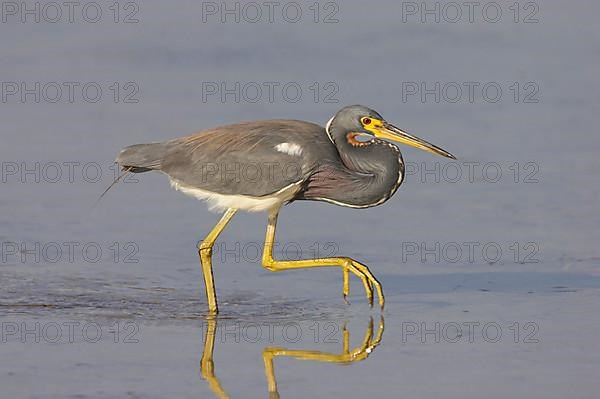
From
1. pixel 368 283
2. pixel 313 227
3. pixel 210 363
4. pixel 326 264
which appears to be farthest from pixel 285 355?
pixel 313 227

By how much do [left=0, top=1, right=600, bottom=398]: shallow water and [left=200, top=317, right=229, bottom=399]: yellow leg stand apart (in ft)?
0.10

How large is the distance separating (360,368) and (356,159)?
2368 millimetres

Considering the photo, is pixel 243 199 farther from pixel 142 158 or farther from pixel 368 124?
pixel 368 124

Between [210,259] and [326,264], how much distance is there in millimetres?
798

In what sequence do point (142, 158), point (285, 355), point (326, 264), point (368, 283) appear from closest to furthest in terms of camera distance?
point (285, 355) → point (368, 283) → point (326, 264) → point (142, 158)

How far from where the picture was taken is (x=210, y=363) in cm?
732

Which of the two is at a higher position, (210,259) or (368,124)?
(368,124)

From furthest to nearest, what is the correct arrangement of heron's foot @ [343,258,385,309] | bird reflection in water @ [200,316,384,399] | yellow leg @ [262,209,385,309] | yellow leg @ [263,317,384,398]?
yellow leg @ [262,209,385,309] → heron's foot @ [343,258,385,309] → yellow leg @ [263,317,384,398] → bird reflection in water @ [200,316,384,399]

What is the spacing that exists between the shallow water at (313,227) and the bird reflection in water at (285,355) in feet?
0.07

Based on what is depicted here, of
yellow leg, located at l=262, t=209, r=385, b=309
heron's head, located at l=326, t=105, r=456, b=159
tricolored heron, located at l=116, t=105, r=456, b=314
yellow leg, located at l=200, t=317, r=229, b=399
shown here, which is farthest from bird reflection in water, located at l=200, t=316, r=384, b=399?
heron's head, located at l=326, t=105, r=456, b=159

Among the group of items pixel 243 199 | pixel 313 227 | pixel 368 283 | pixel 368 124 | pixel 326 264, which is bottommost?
pixel 368 283

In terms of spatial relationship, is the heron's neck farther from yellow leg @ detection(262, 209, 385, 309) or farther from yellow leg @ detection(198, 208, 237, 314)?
yellow leg @ detection(198, 208, 237, 314)

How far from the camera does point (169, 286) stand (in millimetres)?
9266

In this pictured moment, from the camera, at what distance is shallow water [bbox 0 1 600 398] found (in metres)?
7.31
